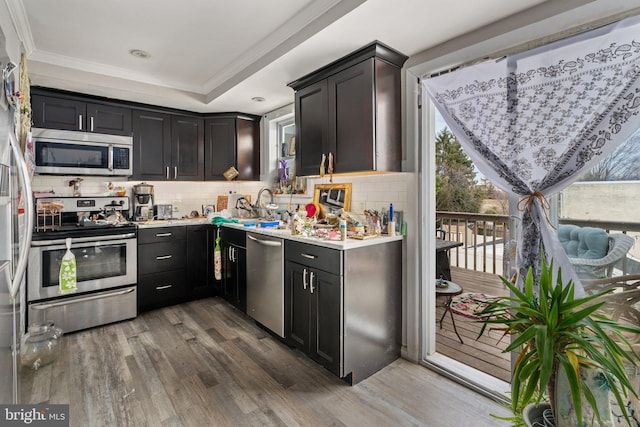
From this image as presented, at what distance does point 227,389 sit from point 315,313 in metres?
0.76

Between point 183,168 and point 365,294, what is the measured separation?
2.91 m

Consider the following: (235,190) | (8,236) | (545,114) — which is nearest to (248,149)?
(235,190)

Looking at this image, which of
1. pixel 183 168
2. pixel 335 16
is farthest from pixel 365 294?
pixel 183 168

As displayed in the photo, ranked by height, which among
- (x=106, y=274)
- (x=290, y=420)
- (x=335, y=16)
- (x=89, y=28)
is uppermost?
(x=89, y=28)

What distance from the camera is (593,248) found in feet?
5.46

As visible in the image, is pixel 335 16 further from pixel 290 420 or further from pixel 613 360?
pixel 290 420

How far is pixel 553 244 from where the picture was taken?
1.64m

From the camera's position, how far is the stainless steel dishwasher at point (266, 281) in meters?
2.57

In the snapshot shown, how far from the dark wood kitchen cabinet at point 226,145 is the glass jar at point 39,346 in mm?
2224

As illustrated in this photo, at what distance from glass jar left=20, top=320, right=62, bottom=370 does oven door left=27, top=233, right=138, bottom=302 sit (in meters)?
0.43

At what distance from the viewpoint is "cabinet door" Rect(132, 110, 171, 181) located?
3562mm

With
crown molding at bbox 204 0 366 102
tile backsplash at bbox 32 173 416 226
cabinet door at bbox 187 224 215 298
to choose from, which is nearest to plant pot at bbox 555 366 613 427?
tile backsplash at bbox 32 173 416 226

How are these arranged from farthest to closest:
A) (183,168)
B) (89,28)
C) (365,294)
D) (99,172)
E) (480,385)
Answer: (183,168)
(99,172)
(89,28)
(365,294)
(480,385)

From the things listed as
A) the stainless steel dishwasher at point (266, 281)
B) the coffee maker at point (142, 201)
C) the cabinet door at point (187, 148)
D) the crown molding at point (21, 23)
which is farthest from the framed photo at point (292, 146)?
the crown molding at point (21, 23)
